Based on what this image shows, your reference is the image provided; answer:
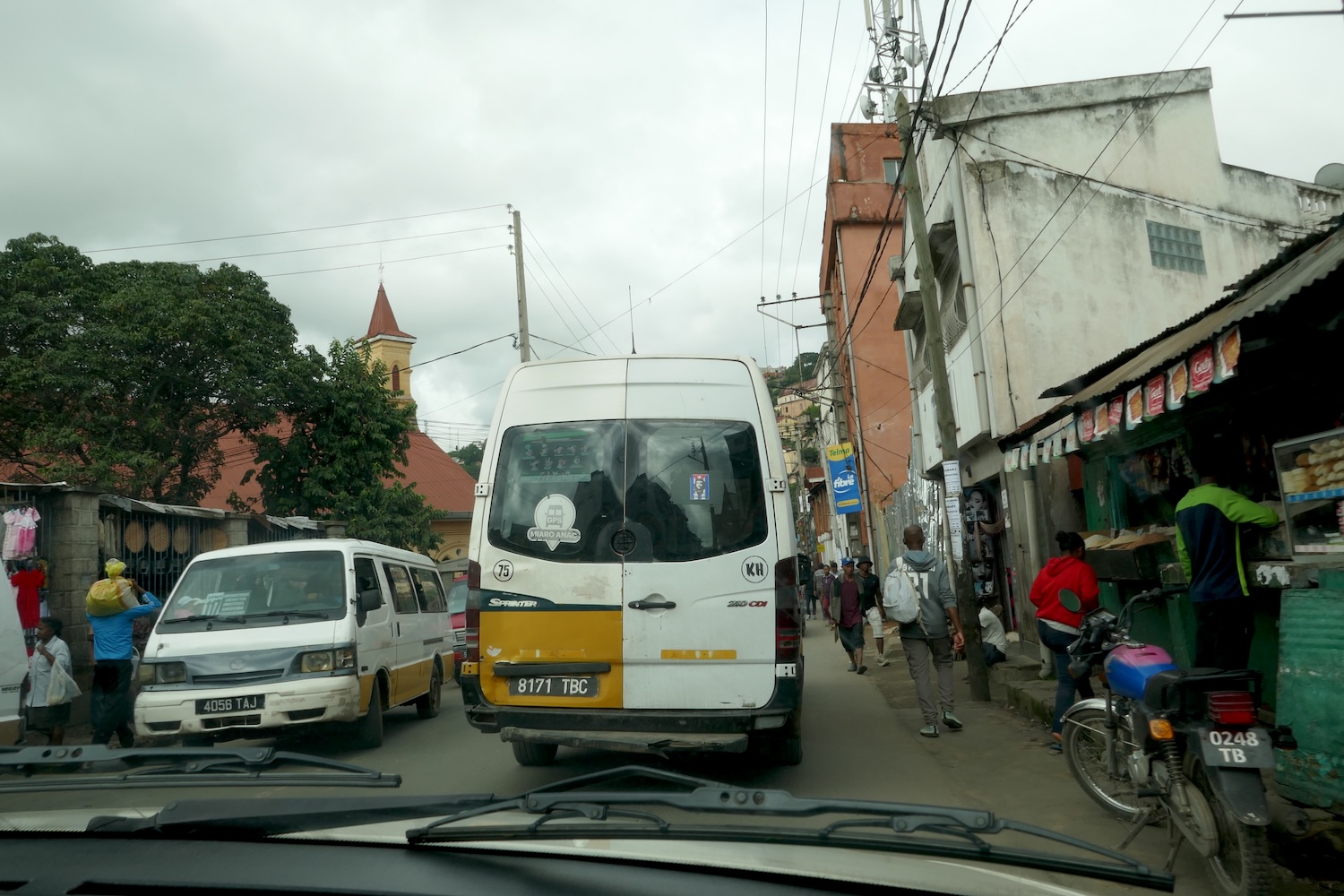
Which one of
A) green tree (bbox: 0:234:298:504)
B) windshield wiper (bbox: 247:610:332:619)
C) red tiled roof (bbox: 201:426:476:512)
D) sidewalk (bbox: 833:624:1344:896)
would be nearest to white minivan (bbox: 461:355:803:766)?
sidewalk (bbox: 833:624:1344:896)

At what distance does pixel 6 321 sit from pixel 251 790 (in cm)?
2613

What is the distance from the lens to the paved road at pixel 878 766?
232 inches

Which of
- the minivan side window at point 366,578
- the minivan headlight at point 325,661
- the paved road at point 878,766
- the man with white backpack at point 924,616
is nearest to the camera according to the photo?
the paved road at point 878,766

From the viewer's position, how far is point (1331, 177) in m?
12.0

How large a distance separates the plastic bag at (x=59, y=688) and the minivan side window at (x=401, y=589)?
2904 millimetres

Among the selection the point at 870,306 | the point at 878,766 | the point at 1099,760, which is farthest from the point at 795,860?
the point at 870,306

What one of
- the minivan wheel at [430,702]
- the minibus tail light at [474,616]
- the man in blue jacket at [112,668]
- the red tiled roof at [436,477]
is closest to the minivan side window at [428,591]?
the minivan wheel at [430,702]

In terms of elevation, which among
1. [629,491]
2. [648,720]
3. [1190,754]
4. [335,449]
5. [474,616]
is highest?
[335,449]

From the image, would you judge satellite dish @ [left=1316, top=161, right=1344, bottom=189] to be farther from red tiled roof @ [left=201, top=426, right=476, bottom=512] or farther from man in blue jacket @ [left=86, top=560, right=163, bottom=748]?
red tiled roof @ [left=201, top=426, right=476, bottom=512]

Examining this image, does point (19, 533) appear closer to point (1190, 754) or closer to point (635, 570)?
point (635, 570)

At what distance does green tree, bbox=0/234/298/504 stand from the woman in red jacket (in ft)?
71.5

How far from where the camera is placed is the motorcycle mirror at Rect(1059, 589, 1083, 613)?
23.8 feet

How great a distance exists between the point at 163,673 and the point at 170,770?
6.09 metres

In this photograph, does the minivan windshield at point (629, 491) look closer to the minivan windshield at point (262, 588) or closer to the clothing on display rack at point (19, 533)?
the minivan windshield at point (262, 588)
